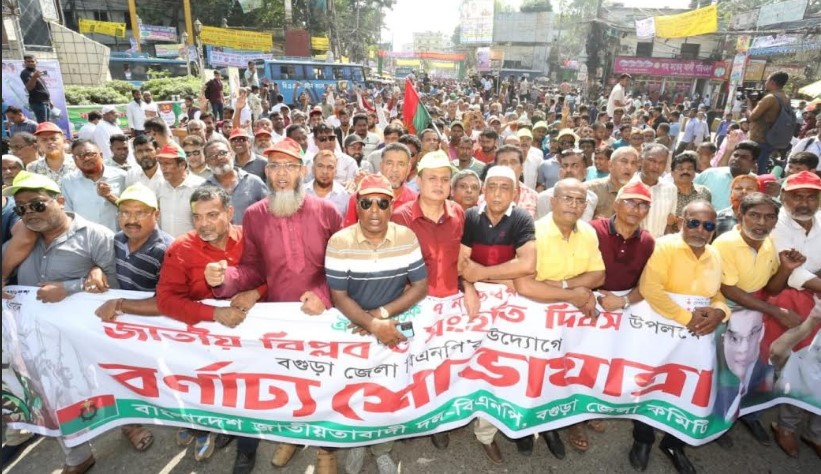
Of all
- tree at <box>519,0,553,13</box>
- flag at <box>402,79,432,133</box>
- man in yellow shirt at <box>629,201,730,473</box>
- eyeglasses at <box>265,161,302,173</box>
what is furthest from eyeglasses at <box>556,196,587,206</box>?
tree at <box>519,0,553,13</box>

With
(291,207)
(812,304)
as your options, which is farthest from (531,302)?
(812,304)

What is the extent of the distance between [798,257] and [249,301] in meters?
3.89

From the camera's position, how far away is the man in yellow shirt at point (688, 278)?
127 inches

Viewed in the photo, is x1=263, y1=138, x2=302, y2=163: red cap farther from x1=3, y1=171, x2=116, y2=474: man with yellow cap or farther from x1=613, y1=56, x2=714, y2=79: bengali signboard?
x1=613, y1=56, x2=714, y2=79: bengali signboard

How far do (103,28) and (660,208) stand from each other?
4840cm

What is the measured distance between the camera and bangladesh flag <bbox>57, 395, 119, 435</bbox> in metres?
3.32

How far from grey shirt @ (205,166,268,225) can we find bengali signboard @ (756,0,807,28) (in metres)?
34.8

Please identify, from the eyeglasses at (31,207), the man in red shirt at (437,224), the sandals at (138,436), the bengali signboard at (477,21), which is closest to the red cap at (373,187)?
the man in red shirt at (437,224)

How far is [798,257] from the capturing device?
11.0 feet

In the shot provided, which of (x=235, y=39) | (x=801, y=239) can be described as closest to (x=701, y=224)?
(x=801, y=239)

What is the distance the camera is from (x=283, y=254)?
322cm

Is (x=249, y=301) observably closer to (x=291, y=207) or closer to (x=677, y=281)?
(x=291, y=207)

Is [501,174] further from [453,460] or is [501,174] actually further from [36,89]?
[36,89]

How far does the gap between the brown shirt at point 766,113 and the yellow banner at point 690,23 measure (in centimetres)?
2255
